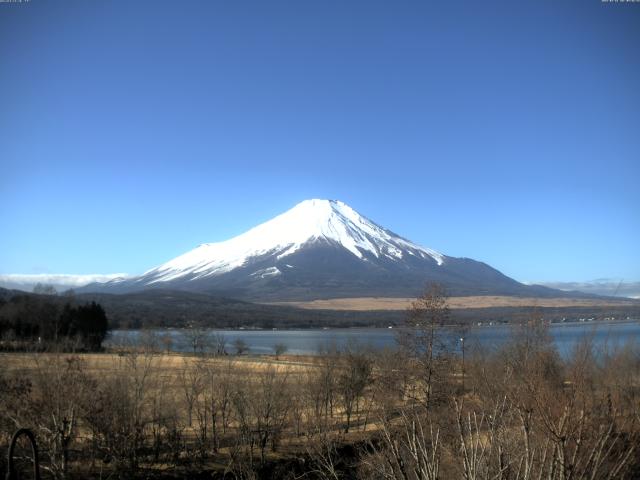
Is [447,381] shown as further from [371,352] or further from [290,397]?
[371,352]

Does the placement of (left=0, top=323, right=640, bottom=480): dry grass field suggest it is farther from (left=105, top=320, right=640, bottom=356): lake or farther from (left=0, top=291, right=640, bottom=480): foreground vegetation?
(left=105, top=320, right=640, bottom=356): lake

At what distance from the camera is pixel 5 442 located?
1811cm

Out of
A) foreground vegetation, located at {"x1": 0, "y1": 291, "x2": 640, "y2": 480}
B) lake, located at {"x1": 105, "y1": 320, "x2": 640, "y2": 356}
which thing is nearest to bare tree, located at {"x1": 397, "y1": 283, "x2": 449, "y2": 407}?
foreground vegetation, located at {"x1": 0, "y1": 291, "x2": 640, "y2": 480}

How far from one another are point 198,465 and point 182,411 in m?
6.40

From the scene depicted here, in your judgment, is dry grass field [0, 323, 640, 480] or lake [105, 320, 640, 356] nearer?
dry grass field [0, 323, 640, 480]

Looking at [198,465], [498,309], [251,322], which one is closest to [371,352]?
[198,465]

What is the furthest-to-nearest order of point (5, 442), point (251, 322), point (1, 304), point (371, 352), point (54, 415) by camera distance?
point (251, 322), point (1, 304), point (371, 352), point (5, 442), point (54, 415)

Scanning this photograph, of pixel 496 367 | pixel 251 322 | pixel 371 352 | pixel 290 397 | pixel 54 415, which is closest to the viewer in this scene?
pixel 54 415

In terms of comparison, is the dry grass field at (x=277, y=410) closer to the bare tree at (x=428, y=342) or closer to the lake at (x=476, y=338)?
the bare tree at (x=428, y=342)

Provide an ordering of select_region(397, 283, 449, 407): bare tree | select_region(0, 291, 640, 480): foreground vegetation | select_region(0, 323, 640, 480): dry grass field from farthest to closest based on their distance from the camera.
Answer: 1. select_region(397, 283, 449, 407): bare tree
2. select_region(0, 291, 640, 480): foreground vegetation
3. select_region(0, 323, 640, 480): dry grass field

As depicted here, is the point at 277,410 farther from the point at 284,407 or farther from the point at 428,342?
the point at 428,342

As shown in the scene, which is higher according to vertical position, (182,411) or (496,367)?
(496,367)

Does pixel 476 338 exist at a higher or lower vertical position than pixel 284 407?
higher

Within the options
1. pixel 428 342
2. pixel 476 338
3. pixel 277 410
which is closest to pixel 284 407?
pixel 277 410
